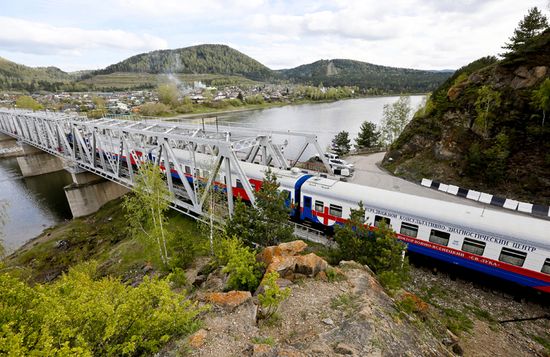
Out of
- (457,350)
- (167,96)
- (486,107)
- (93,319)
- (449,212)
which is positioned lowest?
(457,350)

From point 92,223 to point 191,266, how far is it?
77.4 feet

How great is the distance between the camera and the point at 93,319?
20.8 feet

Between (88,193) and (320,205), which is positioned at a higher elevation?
(320,205)

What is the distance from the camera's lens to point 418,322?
31.8 ft

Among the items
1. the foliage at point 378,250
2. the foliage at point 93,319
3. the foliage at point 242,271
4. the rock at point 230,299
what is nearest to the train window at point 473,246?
the foliage at point 378,250

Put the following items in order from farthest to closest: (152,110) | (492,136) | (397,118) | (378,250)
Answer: (152,110)
(397,118)
(492,136)
(378,250)

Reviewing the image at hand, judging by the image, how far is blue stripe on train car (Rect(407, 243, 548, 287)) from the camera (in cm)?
1262

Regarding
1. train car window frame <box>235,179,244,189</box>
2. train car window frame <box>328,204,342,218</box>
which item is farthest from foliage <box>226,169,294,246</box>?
train car window frame <box>235,179,244,189</box>

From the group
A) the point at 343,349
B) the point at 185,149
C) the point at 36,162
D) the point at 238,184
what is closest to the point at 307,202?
the point at 238,184

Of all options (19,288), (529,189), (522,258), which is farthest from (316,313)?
(529,189)

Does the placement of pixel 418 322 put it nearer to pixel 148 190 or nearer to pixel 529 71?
pixel 148 190

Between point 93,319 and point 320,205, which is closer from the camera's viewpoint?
point 93,319

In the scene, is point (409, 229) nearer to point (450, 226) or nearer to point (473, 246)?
point (450, 226)

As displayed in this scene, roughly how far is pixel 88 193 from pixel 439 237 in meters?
41.1
